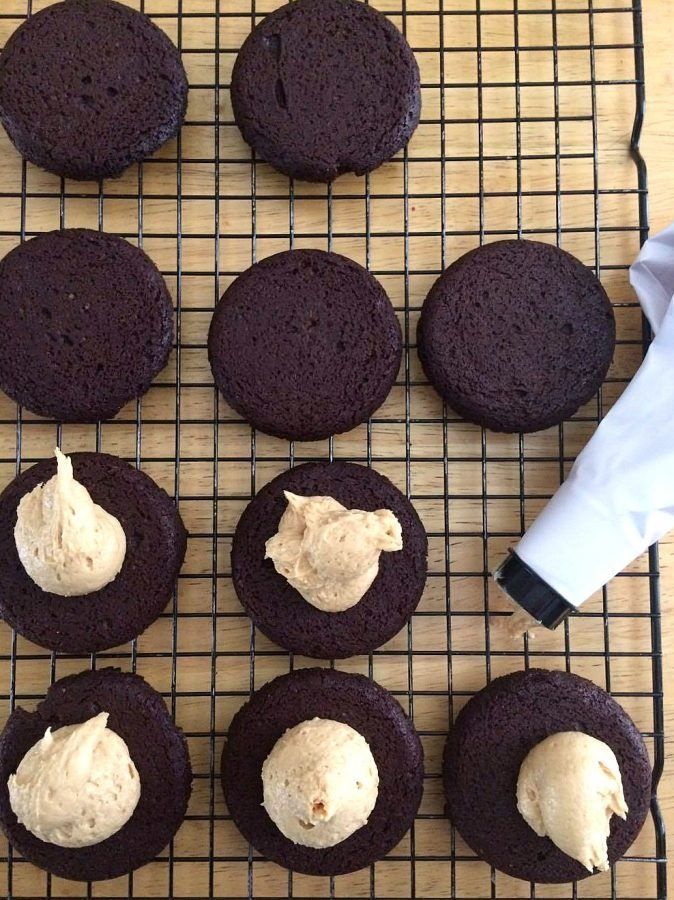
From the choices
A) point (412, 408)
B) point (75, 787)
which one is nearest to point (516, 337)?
point (412, 408)

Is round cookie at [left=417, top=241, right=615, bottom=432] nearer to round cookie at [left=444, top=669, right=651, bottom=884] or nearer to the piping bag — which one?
the piping bag

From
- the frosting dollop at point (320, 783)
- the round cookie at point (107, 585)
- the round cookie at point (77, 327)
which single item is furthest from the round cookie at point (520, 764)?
the round cookie at point (77, 327)

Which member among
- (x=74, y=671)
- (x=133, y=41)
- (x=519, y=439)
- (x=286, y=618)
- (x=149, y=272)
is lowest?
(x=74, y=671)

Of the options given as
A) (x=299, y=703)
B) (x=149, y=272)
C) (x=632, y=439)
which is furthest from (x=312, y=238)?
(x=299, y=703)

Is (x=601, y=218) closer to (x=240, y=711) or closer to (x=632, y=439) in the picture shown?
(x=632, y=439)

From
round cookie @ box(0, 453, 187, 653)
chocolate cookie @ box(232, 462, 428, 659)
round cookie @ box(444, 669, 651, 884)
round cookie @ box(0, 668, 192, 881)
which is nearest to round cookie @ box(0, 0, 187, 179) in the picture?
round cookie @ box(0, 453, 187, 653)

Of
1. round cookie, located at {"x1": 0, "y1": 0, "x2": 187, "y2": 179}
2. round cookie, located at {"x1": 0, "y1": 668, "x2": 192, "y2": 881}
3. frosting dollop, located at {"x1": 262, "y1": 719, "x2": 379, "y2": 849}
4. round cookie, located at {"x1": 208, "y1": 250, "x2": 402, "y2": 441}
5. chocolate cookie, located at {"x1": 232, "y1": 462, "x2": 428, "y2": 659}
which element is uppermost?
round cookie, located at {"x1": 0, "y1": 0, "x2": 187, "y2": 179}
